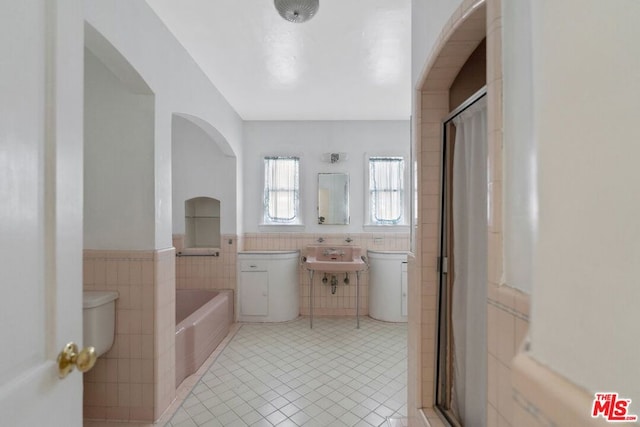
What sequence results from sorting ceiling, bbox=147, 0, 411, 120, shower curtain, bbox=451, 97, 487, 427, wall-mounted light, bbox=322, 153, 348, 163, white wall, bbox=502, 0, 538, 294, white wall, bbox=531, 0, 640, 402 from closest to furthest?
white wall, bbox=531, 0, 640, 402, white wall, bbox=502, 0, 538, 294, shower curtain, bbox=451, 97, 487, 427, ceiling, bbox=147, 0, 411, 120, wall-mounted light, bbox=322, 153, 348, 163

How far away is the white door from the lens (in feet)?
1.91

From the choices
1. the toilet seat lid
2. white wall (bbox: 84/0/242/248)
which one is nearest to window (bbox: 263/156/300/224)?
white wall (bbox: 84/0/242/248)

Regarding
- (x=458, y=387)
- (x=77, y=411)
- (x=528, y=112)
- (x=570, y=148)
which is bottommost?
(x=458, y=387)

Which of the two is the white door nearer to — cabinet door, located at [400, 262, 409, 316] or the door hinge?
the door hinge

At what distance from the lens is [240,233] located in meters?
3.86

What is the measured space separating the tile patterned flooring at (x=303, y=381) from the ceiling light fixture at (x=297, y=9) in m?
2.57

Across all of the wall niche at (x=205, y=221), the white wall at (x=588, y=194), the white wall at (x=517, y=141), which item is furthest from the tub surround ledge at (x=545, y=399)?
the wall niche at (x=205, y=221)

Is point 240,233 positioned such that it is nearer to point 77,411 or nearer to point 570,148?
point 77,411

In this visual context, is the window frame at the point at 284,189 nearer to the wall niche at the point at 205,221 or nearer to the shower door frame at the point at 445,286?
the wall niche at the point at 205,221

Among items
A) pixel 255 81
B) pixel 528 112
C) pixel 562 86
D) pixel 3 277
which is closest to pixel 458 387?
pixel 528 112

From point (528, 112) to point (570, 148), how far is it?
46cm

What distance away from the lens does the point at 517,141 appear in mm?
725

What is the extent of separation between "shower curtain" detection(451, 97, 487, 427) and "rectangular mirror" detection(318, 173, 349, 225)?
2478 millimetres

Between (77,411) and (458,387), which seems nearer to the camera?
(77,411)
